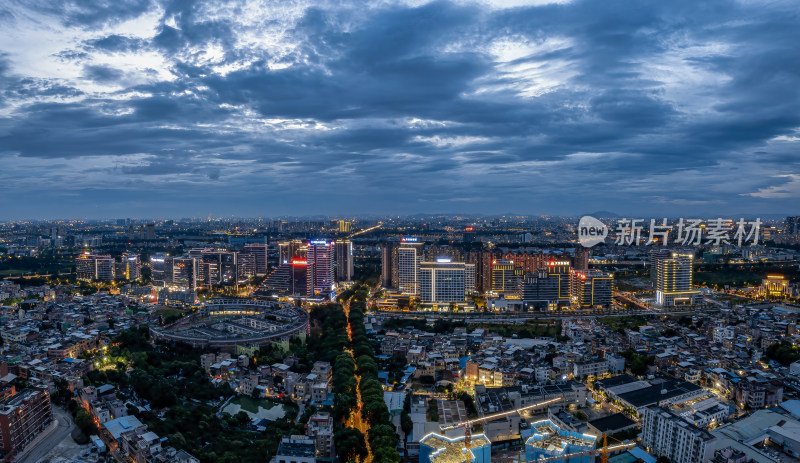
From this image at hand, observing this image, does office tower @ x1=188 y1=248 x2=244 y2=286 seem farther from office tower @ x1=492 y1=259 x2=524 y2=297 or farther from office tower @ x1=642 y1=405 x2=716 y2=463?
office tower @ x1=642 y1=405 x2=716 y2=463

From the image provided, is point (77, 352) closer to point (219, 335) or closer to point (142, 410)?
point (219, 335)

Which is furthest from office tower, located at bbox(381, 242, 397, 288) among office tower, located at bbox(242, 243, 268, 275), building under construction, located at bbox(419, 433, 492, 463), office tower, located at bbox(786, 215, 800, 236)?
office tower, located at bbox(786, 215, 800, 236)

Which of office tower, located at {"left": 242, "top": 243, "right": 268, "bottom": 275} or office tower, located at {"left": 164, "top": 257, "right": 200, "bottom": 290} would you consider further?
office tower, located at {"left": 242, "top": 243, "right": 268, "bottom": 275}

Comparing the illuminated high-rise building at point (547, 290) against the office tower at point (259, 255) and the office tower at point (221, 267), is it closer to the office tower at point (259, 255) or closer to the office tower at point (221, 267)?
the office tower at point (221, 267)

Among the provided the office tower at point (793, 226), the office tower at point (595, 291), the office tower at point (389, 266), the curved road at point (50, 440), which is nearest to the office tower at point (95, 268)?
the office tower at point (389, 266)

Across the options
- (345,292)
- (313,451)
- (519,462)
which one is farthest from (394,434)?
(345,292)

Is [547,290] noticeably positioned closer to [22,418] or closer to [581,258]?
[581,258]

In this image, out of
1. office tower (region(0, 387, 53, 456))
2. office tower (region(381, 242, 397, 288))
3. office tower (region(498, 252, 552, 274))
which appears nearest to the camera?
office tower (region(0, 387, 53, 456))
